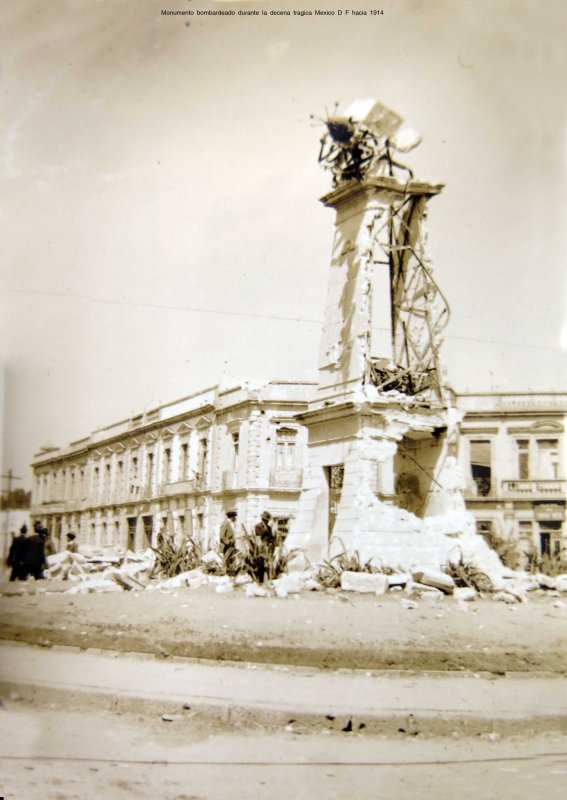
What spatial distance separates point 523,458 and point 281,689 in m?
5.87

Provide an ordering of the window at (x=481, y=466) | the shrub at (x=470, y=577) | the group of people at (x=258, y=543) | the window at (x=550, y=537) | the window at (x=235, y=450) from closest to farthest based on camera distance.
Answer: the group of people at (x=258, y=543) < the shrub at (x=470, y=577) < the window at (x=550, y=537) < the window at (x=235, y=450) < the window at (x=481, y=466)

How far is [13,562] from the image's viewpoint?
6.95 metres

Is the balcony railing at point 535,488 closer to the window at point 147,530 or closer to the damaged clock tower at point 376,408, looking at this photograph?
the damaged clock tower at point 376,408

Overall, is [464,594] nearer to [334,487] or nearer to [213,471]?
[334,487]

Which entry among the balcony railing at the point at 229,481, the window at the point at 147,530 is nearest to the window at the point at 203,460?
the balcony railing at the point at 229,481

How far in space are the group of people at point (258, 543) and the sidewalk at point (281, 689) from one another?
2.44 metres

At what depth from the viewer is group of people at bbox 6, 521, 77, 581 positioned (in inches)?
273

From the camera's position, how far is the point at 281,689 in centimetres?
478

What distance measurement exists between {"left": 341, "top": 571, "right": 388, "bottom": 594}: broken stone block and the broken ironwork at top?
12.9ft

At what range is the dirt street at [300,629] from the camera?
17.7ft

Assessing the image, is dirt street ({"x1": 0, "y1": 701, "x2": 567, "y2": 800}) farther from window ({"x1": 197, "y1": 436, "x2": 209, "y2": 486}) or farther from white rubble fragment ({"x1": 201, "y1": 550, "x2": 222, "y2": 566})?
window ({"x1": 197, "y1": 436, "x2": 209, "y2": 486})

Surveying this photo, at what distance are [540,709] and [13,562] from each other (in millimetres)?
4615

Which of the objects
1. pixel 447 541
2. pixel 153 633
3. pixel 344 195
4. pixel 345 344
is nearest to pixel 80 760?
pixel 153 633

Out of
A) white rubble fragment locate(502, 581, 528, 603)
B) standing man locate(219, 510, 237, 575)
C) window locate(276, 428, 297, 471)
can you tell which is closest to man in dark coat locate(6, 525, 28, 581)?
standing man locate(219, 510, 237, 575)
